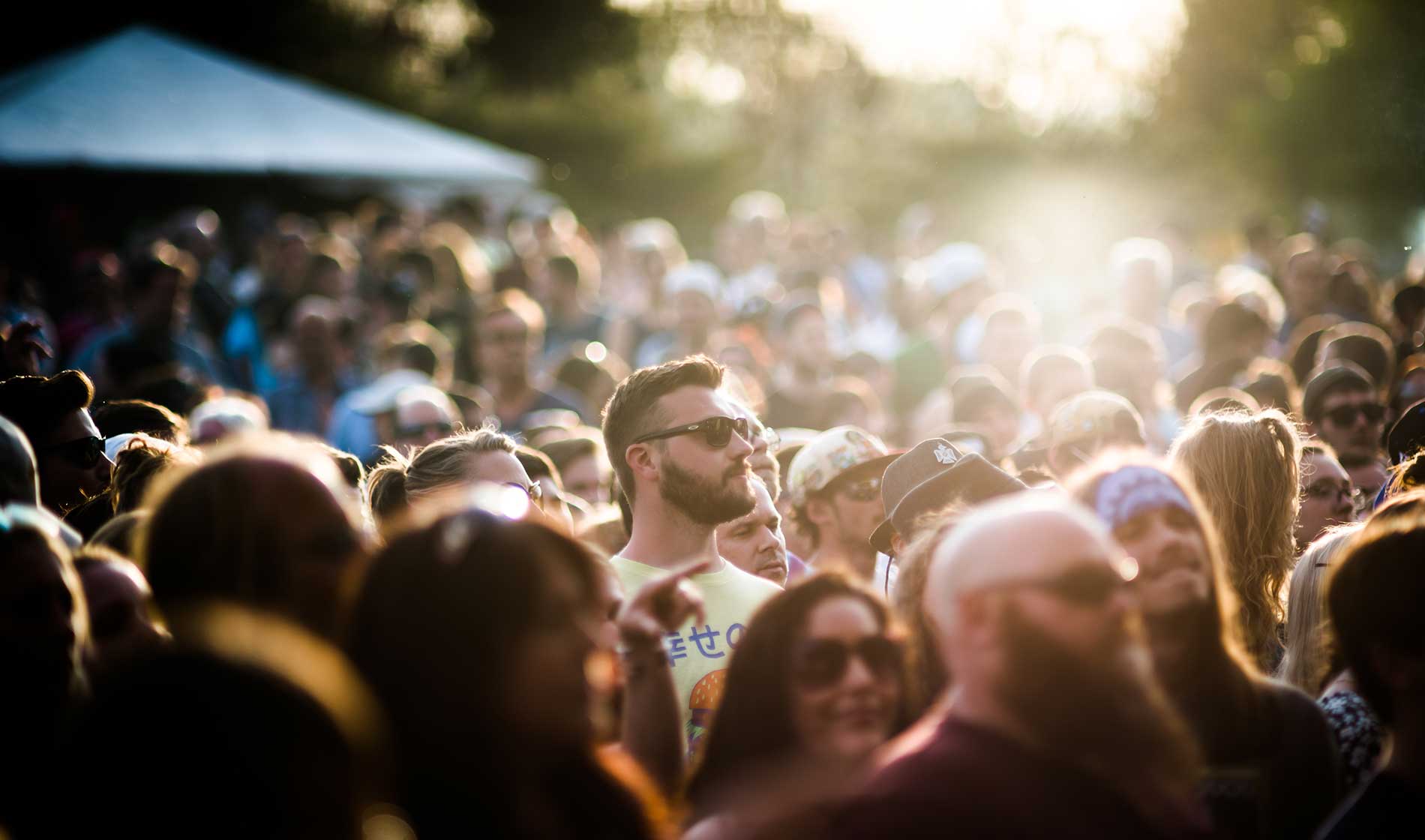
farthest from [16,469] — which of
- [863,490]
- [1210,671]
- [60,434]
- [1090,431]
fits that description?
[1090,431]

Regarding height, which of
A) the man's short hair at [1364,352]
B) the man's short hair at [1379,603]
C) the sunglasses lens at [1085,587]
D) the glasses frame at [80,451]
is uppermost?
the sunglasses lens at [1085,587]

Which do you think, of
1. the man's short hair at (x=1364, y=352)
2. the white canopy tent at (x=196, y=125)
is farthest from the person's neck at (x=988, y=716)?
the white canopy tent at (x=196, y=125)

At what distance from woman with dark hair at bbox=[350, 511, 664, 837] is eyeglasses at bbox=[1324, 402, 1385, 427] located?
4752 millimetres

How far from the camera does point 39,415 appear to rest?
4.70 m

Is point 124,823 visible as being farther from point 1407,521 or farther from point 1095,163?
point 1095,163

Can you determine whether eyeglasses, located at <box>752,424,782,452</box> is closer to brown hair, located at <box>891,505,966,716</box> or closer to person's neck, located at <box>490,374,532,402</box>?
Result: brown hair, located at <box>891,505,966,716</box>

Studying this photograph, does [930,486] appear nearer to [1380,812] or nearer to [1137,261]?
[1380,812]

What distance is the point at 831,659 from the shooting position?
8.83 feet

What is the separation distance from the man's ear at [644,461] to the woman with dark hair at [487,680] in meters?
2.16

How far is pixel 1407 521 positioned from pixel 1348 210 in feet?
70.6

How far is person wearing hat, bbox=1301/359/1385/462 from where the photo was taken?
592 centimetres

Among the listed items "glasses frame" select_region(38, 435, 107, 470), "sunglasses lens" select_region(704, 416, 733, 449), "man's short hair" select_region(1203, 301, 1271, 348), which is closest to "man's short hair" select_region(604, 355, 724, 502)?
"sunglasses lens" select_region(704, 416, 733, 449)

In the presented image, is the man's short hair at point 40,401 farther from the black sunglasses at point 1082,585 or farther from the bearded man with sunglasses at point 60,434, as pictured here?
→ the black sunglasses at point 1082,585

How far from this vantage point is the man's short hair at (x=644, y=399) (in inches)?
177
